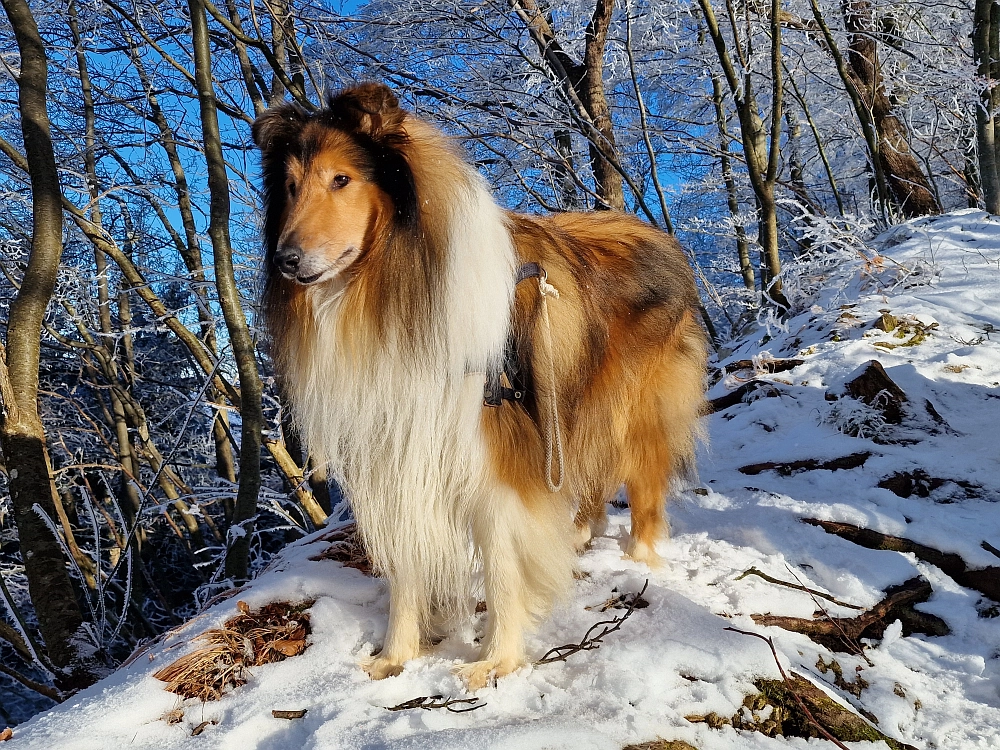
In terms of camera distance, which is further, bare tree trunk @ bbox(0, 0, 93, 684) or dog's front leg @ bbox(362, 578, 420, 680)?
bare tree trunk @ bbox(0, 0, 93, 684)

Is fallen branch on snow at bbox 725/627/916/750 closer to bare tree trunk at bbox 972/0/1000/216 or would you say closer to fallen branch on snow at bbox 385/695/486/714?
fallen branch on snow at bbox 385/695/486/714

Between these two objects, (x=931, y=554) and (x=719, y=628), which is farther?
(x=931, y=554)

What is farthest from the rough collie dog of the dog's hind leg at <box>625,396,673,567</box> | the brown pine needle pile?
the dog's hind leg at <box>625,396,673,567</box>

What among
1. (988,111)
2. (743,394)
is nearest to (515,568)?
(743,394)

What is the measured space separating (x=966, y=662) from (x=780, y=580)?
1.95 ft

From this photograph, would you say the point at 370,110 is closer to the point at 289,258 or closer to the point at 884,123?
the point at 289,258

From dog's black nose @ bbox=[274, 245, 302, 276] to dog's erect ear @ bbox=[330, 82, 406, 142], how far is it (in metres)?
0.49

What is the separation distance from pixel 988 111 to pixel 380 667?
7557 mm

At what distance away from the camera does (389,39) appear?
7660 mm

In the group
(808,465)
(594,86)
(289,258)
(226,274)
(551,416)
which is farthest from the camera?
(594,86)

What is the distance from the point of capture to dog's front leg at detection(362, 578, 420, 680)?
222cm

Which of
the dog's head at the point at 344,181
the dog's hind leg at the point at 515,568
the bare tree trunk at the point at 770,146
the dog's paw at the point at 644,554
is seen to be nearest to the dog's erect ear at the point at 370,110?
the dog's head at the point at 344,181

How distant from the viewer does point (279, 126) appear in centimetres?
238

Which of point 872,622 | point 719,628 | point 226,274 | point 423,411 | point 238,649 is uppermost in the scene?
point 226,274
